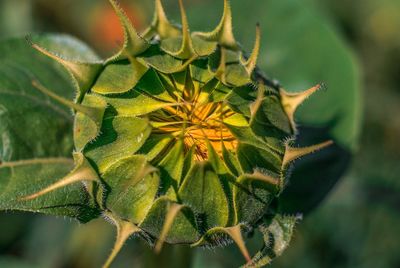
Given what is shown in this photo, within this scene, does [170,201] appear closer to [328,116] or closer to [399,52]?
[328,116]

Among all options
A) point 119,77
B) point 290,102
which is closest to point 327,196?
point 290,102

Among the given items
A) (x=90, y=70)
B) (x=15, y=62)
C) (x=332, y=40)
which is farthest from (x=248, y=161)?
(x=332, y=40)

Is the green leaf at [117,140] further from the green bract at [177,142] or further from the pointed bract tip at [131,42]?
the pointed bract tip at [131,42]

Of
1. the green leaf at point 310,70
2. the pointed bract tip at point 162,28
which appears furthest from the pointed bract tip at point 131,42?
the green leaf at point 310,70

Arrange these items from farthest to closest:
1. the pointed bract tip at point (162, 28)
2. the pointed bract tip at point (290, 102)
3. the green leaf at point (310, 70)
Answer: the green leaf at point (310, 70) < the pointed bract tip at point (162, 28) < the pointed bract tip at point (290, 102)

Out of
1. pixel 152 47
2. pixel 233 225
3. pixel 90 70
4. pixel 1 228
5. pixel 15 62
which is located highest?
pixel 152 47

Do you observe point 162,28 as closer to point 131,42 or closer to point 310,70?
point 131,42

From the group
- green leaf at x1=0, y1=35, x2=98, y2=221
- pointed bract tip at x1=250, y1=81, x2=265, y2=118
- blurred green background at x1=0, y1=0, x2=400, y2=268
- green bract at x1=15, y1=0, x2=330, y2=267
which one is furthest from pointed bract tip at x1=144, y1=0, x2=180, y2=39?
blurred green background at x1=0, y1=0, x2=400, y2=268
